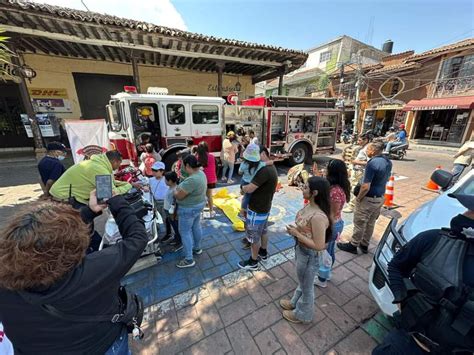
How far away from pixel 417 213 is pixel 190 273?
277 centimetres

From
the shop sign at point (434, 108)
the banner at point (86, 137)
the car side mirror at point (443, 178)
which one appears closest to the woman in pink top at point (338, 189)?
the car side mirror at point (443, 178)

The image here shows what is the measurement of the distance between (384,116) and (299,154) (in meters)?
16.7

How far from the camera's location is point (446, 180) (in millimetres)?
2469

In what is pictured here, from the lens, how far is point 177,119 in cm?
596

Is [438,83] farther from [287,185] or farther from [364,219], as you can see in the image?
[364,219]

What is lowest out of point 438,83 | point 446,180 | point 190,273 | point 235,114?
point 190,273

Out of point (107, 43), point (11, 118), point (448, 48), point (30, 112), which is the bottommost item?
point (11, 118)

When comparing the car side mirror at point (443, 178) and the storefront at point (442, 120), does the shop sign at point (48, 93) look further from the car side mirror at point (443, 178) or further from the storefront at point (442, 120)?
the storefront at point (442, 120)

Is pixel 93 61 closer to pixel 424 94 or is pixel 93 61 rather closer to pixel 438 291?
pixel 438 291

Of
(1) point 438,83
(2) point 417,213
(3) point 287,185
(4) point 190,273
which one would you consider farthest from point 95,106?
(1) point 438,83

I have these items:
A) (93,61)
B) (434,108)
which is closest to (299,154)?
(93,61)

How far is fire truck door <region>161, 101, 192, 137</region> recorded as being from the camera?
227 inches

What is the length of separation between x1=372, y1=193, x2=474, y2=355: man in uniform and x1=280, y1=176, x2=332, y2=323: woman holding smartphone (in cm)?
54

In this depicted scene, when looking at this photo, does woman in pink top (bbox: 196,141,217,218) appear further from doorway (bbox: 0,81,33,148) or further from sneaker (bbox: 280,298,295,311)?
doorway (bbox: 0,81,33,148)
